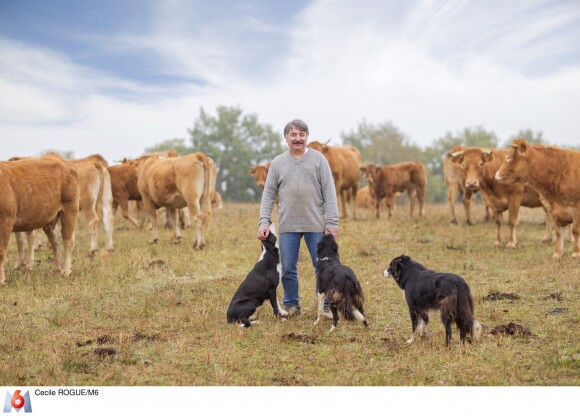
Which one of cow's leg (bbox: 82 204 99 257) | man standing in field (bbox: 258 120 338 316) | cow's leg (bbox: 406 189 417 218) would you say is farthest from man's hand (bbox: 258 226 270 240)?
cow's leg (bbox: 406 189 417 218)

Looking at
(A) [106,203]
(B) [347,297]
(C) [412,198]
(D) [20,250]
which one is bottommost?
(B) [347,297]

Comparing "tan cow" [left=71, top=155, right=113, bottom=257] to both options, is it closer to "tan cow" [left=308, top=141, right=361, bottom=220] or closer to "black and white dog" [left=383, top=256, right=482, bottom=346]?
"tan cow" [left=308, top=141, right=361, bottom=220]

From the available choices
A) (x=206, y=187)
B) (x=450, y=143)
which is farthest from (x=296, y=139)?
(x=450, y=143)

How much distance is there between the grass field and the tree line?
144ft

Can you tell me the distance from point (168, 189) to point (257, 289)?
8.22 meters

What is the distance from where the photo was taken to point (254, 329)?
7.35m

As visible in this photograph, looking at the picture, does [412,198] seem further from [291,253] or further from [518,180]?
[291,253]

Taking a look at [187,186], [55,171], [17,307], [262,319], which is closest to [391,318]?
[262,319]

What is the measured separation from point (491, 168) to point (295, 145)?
334 inches

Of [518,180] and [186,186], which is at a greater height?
[186,186]

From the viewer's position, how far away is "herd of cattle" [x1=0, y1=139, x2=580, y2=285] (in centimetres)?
1066

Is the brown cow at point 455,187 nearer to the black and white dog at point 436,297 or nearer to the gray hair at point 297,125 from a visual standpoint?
the gray hair at point 297,125

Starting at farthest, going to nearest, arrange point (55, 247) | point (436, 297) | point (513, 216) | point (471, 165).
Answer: point (471, 165), point (513, 216), point (55, 247), point (436, 297)

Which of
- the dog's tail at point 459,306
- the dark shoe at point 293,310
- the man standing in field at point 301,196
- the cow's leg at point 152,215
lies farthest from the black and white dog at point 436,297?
the cow's leg at point 152,215
